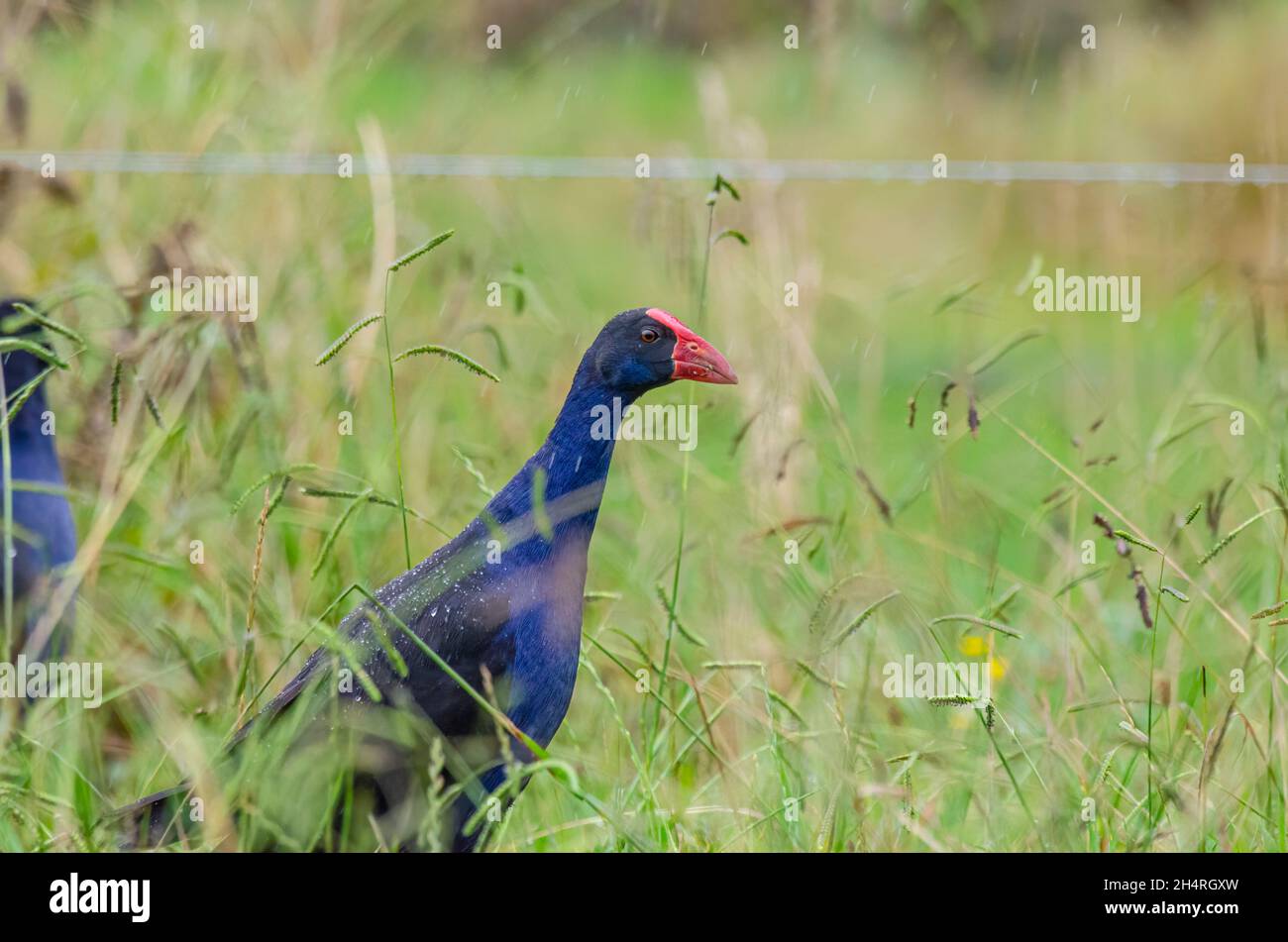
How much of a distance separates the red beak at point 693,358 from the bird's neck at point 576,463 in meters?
0.10

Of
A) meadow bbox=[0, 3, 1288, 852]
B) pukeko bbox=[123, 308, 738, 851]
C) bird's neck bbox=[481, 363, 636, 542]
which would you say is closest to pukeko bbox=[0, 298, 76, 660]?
meadow bbox=[0, 3, 1288, 852]

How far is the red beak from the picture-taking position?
238 centimetres

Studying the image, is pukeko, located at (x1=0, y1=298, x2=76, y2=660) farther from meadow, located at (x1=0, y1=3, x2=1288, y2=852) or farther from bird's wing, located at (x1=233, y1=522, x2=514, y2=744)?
bird's wing, located at (x1=233, y1=522, x2=514, y2=744)

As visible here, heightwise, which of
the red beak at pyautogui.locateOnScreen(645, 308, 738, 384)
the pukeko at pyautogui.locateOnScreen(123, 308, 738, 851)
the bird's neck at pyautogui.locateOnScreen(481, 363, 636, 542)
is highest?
the red beak at pyautogui.locateOnScreen(645, 308, 738, 384)

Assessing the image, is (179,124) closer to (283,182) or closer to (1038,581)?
(283,182)

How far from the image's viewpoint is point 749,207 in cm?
411

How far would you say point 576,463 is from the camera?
238cm

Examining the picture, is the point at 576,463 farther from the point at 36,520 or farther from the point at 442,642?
the point at 36,520

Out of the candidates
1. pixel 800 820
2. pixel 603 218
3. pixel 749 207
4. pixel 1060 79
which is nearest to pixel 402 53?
pixel 603 218

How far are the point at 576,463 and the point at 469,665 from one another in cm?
38

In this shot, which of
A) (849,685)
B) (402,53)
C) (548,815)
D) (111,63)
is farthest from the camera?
(402,53)

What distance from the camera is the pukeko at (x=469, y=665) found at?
7.76 ft

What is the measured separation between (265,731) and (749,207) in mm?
2221
